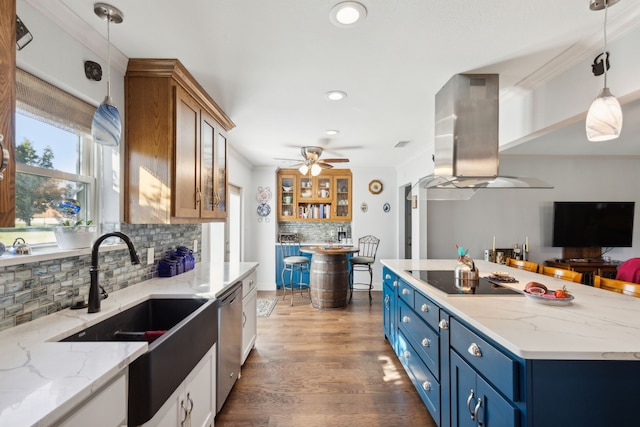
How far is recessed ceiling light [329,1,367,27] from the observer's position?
4.43ft

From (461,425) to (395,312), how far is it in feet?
4.33

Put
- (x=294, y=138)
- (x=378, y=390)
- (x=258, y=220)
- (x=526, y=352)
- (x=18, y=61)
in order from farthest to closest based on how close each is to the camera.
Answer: (x=258, y=220)
(x=294, y=138)
(x=378, y=390)
(x=18, y=61)
(x=526, y=352)

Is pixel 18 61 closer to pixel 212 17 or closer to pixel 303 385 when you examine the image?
pixel 212 17

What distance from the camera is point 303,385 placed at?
237 centimetres

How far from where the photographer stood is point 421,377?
6.77 feet

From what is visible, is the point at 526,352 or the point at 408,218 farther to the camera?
the point at 408,218

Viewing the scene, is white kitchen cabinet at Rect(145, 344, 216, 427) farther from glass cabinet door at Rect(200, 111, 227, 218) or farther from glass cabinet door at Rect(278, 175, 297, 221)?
glass cabinet door at Rect(278, 175, 297, 221)

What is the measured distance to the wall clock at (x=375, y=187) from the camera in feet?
18.6

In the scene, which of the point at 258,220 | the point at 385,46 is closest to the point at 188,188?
the point at 385,46

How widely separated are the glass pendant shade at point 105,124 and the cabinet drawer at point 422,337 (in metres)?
2.12

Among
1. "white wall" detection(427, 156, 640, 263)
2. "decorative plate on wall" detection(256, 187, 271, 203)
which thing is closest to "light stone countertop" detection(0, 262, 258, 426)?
"decorative plate on wall" detection(256, 187, 271, 203)

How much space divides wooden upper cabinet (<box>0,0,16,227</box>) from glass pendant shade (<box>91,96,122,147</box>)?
57 cm

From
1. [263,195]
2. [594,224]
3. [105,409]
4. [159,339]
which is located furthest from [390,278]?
[594,224]

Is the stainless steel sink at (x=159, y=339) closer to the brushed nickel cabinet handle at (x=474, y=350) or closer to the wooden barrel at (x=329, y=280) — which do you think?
the brushed nickel cabinet handle at (x=474, y=350)
